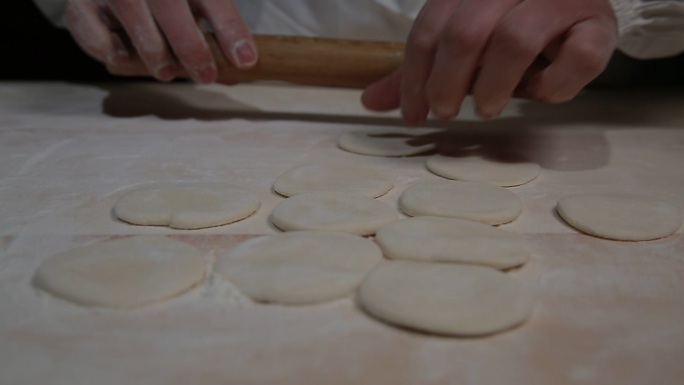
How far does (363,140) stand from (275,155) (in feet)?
0.74

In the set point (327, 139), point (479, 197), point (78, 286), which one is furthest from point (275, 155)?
point (78, 286)

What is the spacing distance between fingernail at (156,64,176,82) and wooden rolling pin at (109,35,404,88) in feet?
0.31

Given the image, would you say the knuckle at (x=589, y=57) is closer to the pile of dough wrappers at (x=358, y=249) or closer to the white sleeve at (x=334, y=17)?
the pile of dough wrappers at (x=358, y=249)

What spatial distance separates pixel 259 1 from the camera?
80.3 inches

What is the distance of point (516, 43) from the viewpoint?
3.80 feet

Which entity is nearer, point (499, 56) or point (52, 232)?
point (52, 232)

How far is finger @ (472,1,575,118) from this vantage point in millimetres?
1155

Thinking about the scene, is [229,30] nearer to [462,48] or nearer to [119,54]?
[119,54]

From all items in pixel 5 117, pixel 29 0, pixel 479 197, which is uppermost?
pixel 29 0

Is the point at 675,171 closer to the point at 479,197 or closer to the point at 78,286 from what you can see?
the point at 479,197

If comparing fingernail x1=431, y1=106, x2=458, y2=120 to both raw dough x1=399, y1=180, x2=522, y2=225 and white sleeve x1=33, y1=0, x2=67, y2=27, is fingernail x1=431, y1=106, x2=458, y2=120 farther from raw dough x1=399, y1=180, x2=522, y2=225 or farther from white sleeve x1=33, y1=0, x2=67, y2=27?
white sleeve x1=33, y1=0, x2=67, y2=27

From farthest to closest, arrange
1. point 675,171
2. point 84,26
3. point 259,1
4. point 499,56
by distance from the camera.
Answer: point 259,1, point 84,26, point 675,171, point 499,56

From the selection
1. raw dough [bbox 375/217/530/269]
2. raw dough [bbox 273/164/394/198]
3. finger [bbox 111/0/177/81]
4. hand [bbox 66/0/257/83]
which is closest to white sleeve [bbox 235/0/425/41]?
hand [bbox 66/0/257/83]

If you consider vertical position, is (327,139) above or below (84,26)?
below
